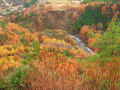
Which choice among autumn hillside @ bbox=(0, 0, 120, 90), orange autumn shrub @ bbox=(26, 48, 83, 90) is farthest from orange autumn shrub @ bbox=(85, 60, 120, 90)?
orange autumn shrub @ bbox=(26, 48, 83, 90)

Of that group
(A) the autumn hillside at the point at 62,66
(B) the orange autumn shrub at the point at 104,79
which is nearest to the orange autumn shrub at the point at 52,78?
(A) the autumn hillside at the point at 62,66

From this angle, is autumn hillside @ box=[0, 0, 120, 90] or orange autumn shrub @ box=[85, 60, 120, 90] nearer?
orange autumn shrub @ box=[85, 60, 120, 90]

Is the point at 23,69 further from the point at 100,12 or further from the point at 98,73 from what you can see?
the point at 100,12

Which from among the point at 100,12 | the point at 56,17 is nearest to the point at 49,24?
the point at 56,17

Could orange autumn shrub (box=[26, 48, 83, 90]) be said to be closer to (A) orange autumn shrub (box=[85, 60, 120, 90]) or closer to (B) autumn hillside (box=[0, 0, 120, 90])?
(B) autumn hillside (box=[0, 0, 120, 90])

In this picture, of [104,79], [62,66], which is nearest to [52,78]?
[62,66]

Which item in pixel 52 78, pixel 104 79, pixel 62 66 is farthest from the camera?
pixel 62 66

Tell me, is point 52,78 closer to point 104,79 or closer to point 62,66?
point 62,66

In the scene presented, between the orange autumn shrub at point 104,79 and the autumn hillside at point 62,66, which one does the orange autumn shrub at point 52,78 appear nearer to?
the autumn hillside at point 62,66

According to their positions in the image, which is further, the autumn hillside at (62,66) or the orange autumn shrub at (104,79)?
the autumn hillside at (62,66)

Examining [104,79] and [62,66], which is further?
[62,66]

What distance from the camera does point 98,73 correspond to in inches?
124

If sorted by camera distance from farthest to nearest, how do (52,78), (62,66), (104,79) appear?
(62,66), (52,78), (104,79)

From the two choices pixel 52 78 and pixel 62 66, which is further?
pixel 62 66
